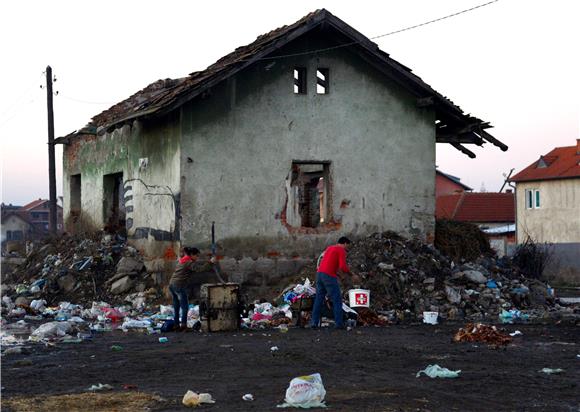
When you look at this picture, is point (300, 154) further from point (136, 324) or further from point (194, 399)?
point (194, 399)

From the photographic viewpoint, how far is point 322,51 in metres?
20.5

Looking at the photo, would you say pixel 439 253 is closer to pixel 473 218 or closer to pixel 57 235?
pixel 57 235

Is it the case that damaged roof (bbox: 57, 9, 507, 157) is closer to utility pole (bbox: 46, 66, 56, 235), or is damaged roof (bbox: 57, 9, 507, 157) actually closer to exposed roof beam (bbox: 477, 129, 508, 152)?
exposed roof beam (bbox: 477, 129, 508, 152)

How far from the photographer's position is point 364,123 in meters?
21.0

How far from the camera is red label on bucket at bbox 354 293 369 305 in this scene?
17469 mm

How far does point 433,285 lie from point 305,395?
1123 cm

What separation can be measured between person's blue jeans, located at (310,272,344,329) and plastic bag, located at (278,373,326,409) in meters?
7.46

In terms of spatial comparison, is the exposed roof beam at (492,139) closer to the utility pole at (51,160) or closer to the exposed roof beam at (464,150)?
the exposed roof beam at (464,150)

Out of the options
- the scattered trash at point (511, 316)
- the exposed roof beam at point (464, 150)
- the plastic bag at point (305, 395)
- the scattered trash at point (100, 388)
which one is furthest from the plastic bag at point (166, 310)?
the plastic bag at point (305, 395)

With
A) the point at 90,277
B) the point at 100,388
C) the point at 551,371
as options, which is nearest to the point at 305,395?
the point at 100,388

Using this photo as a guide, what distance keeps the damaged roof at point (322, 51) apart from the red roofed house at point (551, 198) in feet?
96.6

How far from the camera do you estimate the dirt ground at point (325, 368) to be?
29.1 feet

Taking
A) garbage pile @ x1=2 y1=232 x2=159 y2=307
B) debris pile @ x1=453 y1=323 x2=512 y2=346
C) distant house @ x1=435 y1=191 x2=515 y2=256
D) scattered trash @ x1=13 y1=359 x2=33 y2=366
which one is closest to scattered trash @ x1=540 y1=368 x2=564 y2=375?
debris pile @ x1=453 y1=323 x2=512 y2=346

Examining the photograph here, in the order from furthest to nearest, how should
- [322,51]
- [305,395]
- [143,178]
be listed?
[143,178] < [322,51] < [305,395]
